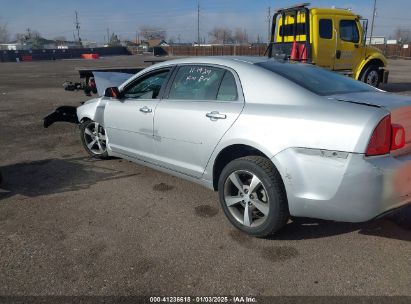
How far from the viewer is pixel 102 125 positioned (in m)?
5.38

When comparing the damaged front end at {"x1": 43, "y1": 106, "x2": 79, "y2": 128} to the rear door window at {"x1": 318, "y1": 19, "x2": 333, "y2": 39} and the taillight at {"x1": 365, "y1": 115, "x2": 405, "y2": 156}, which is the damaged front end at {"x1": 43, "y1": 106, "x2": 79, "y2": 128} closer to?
the taillight at {"x1": 365, "y1": 115, "x2": 405, "y2": 156}

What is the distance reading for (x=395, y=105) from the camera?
2.89m

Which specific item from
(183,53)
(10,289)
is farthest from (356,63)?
(183,53)

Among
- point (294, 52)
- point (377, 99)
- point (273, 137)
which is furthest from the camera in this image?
point (294, 52)

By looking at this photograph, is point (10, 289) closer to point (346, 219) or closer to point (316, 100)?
point (346, 219)

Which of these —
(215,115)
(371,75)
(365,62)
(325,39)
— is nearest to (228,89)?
(215,115)

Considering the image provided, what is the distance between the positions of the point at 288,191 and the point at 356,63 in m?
10.1

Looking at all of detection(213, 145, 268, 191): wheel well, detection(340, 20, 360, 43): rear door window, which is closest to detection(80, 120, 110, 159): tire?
detection(213, 145, 268, 191): wheel well

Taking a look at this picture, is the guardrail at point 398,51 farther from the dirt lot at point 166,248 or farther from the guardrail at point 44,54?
the dirt lot at point 166,248

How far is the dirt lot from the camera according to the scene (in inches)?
107

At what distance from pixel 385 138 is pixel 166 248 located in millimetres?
1955

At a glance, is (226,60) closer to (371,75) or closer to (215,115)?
(215,115)

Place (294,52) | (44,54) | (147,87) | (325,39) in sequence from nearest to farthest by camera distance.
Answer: (147,87) → (294,52) → (325,39) → (44,54)

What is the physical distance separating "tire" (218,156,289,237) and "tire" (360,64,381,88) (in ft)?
33.0
